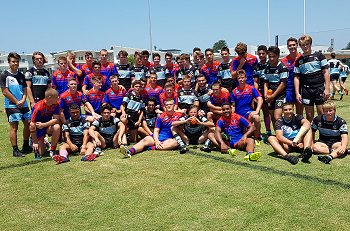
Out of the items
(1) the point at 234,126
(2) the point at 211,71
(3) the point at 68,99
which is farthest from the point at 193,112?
(3) the point at 68,99

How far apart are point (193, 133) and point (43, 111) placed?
306cm

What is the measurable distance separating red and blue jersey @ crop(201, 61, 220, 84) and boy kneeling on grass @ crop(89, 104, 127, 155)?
2557mm

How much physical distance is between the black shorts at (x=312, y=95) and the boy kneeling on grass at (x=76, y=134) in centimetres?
425

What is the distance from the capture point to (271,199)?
12.7 feet

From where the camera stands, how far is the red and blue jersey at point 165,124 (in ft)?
22.6

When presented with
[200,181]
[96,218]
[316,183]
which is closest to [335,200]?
[316,183]

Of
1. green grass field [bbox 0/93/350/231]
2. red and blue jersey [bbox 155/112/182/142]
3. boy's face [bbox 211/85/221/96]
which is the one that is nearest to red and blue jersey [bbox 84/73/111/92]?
red and blue jersey [bbox 155/112/182/142]

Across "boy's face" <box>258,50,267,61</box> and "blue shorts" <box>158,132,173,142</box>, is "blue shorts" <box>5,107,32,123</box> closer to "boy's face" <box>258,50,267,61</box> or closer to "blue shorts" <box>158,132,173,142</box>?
"blue shorts" <box>158,132,173,142</box>

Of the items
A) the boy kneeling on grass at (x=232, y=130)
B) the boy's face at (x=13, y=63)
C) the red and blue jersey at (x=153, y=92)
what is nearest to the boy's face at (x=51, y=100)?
the boy's face at (x=13, y=63)

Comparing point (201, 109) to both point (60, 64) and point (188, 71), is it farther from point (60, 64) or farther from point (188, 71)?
point (60, 64)

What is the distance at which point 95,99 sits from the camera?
24.9 ft

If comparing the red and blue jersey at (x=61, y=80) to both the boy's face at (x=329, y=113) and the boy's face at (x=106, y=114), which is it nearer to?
the boy's face at (x=106, y=114)

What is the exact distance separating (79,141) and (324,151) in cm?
468

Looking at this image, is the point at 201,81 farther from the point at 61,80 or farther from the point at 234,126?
the point at 61,80
